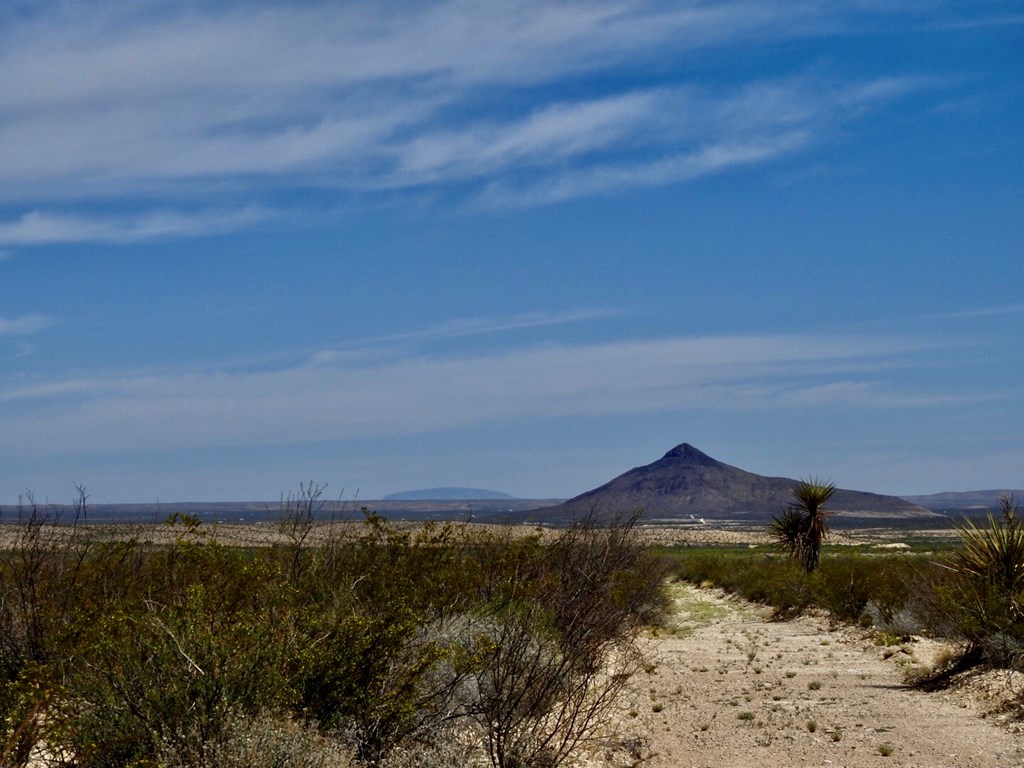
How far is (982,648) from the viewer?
1678 cm

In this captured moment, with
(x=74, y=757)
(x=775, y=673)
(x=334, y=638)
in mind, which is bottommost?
(x=775, y=673)

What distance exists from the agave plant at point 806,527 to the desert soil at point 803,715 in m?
11.6

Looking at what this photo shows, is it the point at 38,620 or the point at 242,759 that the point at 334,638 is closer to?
the point at 242,759

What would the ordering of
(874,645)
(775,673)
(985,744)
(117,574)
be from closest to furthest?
(985,744), (117,574), (775,673), (874,645)

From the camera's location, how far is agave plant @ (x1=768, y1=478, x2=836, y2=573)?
3547 cm

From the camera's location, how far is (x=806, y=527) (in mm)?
35812

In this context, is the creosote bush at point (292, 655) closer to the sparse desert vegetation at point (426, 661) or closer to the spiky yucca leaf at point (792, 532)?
the sparse desert vegetation at point (426, 661)

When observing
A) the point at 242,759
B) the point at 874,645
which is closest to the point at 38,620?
the point at 242,759

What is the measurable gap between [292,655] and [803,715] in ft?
30.4

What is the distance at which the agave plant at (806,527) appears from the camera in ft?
116

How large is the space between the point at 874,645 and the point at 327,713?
17.4 m

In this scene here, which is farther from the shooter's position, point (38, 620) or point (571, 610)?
point (571, 610)

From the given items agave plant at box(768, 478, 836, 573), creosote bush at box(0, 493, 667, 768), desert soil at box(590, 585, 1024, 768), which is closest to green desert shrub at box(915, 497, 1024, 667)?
desert soil at box(590, 585, 1024, 768)

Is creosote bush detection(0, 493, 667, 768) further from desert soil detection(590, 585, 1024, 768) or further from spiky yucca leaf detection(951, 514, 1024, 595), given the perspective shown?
spiky yucca leaf detection(951, 514, 1024, 595)
